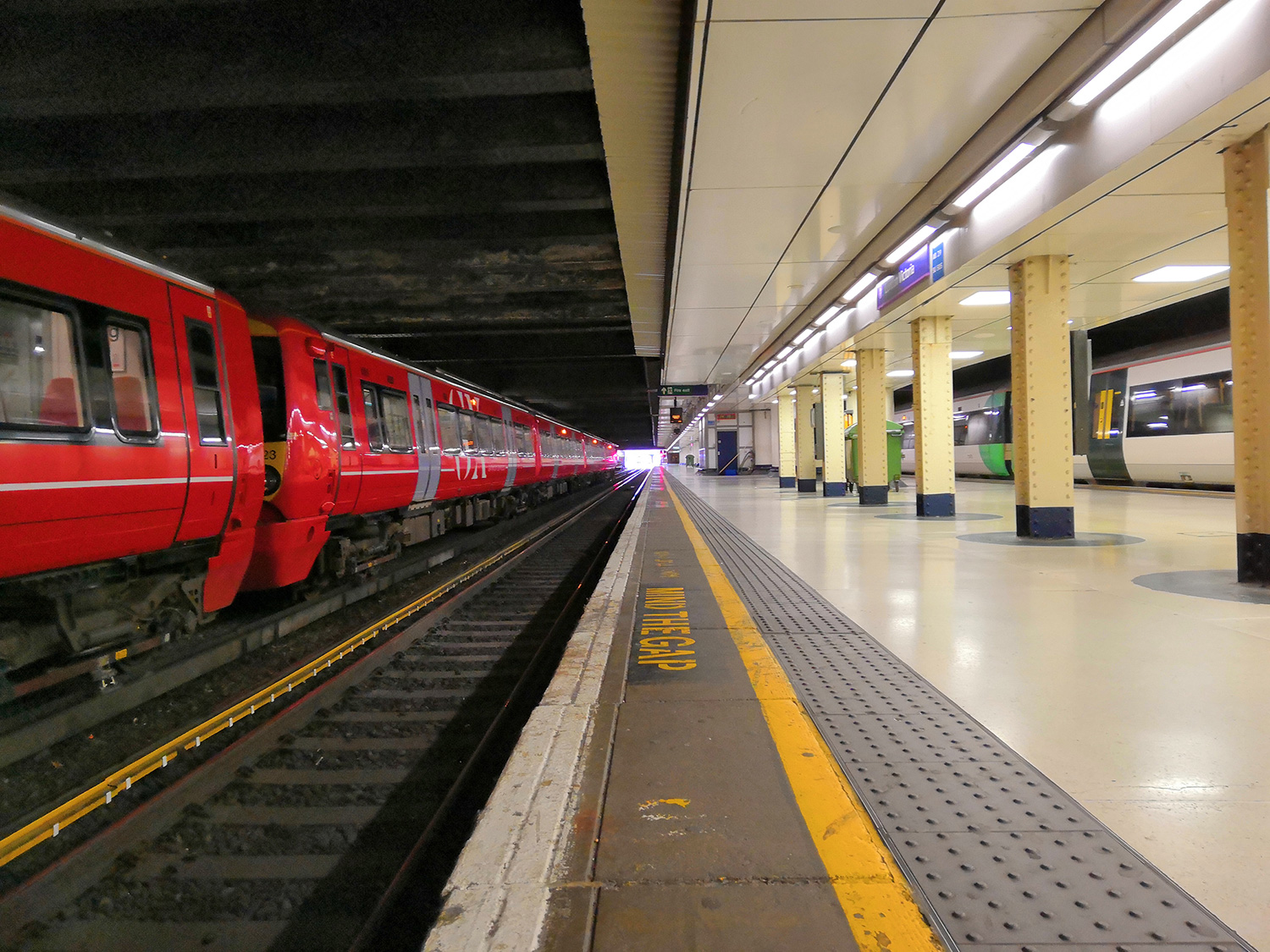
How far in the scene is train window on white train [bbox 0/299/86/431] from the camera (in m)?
3.15

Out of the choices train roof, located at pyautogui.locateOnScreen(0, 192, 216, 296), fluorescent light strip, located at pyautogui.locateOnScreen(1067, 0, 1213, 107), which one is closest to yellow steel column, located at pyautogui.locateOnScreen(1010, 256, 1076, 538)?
fluorescent light strip, located at pyautogui.locateOnScreen(1067, 0, 1213, 107)

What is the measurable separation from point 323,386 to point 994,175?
670 centimetres

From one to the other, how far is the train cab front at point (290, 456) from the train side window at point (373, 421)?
0.88m

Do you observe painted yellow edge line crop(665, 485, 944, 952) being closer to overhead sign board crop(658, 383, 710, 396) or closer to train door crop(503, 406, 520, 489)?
train door crop(503, 406, 520, 489)

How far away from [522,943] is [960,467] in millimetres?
24892

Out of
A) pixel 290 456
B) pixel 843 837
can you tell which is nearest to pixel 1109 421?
pixel 290 456

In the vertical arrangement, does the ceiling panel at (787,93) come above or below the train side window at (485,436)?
above

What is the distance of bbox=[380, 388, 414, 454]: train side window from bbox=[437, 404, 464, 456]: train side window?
1.31 metres

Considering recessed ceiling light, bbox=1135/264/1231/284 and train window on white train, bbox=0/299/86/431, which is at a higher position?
recessed ceiling light, bbox=1135/264/1231/284

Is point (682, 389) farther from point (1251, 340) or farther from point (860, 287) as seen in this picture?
point (1251, 340)

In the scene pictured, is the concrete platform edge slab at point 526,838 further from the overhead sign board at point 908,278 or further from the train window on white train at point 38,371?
the overhead sign board at point 908,278

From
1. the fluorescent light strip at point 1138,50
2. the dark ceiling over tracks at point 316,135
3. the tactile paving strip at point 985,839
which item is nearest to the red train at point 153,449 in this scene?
the dark ceiling over tracks at point 316,135

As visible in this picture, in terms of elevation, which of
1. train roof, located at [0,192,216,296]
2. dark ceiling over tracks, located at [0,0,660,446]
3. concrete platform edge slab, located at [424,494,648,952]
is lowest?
concrete platform edge slab, located at [424,494,648,952]

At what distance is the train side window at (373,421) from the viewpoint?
699 cm
